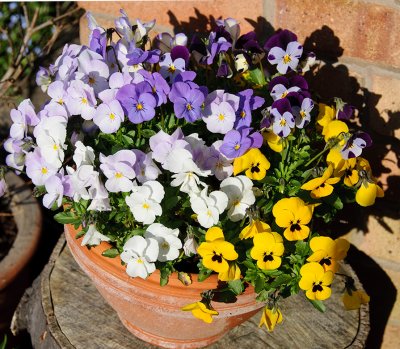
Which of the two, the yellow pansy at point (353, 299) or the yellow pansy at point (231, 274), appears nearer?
A: the yellow pansy at point (231, 274)

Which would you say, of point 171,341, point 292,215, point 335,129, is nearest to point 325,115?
point 335,129

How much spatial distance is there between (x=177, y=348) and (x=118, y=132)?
531 millimetres

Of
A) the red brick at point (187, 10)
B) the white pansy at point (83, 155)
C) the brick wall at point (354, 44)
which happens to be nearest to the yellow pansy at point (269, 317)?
the white pansy at point (83, 155)

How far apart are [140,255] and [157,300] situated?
139 millimetres

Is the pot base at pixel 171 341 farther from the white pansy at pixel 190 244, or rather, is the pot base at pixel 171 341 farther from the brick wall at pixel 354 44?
the brick wall at pixel 354 44

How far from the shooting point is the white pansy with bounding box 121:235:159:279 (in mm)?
1255

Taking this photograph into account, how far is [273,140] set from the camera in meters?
1.36

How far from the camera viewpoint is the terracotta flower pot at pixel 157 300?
1.35 metres

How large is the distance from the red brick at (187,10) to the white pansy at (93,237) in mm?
638

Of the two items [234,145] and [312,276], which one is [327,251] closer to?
[312,276]

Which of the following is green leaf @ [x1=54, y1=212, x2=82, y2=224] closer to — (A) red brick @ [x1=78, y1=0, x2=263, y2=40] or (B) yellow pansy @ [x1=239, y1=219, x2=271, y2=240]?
(B) yellow pansy @ [x1=239, y1=219, x2=271, y2=240]

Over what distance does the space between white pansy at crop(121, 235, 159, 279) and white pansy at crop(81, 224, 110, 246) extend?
0.06 metres

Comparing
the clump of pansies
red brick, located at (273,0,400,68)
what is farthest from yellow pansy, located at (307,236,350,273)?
red brick, located at (273,0,400,68)

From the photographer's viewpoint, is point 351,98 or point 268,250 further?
point 351,98
